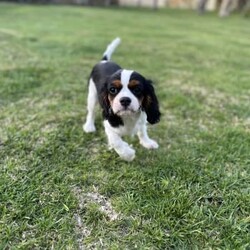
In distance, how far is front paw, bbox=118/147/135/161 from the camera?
2.42m

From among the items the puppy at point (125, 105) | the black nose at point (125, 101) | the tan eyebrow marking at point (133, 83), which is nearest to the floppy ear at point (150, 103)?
the puppy at point (125, 105)

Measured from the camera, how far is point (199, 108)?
3619mm

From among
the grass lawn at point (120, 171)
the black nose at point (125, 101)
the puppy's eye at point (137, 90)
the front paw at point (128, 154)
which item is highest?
the puppy's eye at point (137, 90)

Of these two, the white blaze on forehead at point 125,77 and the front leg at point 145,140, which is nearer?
the white blaze on forehead at point 125,77

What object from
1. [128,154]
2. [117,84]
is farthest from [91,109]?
[117,84]

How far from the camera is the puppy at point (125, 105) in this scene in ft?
7.11

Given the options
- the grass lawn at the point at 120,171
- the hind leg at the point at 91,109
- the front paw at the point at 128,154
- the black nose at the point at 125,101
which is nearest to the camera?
the grass lawn at the point at 120,171

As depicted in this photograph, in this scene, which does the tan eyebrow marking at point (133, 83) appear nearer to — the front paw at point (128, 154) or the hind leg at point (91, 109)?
the front paw at point (128, 154)

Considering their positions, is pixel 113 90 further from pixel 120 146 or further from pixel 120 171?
pixel 120 171

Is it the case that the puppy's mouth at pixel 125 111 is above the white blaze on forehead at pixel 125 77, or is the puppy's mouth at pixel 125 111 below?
below

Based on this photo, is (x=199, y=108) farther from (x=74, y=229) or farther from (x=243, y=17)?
(x=243, y=17)

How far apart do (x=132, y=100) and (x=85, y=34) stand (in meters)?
6.59

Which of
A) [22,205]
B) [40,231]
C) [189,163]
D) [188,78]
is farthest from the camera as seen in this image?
[188,78]

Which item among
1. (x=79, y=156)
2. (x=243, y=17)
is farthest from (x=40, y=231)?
(x=243, y=17)
